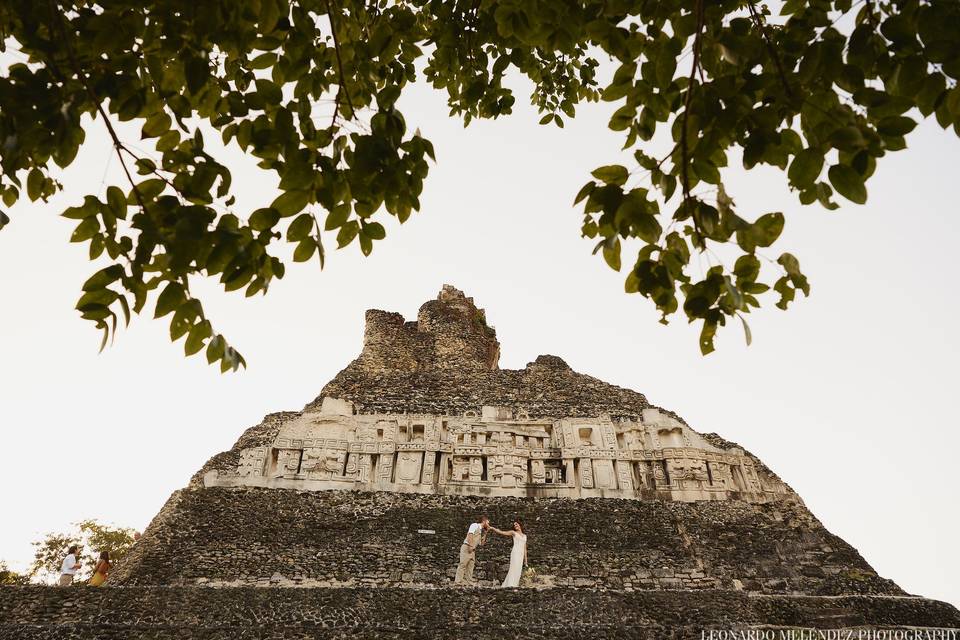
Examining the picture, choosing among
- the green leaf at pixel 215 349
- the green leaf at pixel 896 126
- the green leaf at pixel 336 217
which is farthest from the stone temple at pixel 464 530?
the green leaf at pixel 896 126

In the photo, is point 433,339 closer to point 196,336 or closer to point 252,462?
point 252,462

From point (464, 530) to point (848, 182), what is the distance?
10.00 metres

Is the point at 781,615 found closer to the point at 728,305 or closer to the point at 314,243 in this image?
the point at 728,305

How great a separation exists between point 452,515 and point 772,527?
643cm

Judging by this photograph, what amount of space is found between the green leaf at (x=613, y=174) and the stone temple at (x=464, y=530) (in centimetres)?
579

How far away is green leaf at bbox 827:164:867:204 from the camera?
2297 mm

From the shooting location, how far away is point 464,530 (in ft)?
36.3

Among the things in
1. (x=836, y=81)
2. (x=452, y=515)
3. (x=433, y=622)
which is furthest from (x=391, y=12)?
(x=452, y=515)

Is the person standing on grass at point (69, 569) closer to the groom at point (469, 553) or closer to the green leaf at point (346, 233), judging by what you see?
the groom at point (469, 553)

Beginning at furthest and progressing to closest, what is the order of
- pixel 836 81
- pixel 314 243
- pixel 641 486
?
pixel 641 486 < pixel 314 243 < pixel 836 81

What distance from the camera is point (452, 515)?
37.8 ft

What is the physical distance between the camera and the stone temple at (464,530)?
6961 mm

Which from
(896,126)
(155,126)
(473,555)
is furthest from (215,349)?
(473,555)

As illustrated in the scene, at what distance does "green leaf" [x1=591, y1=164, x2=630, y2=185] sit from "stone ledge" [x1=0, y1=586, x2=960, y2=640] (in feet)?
19.0
